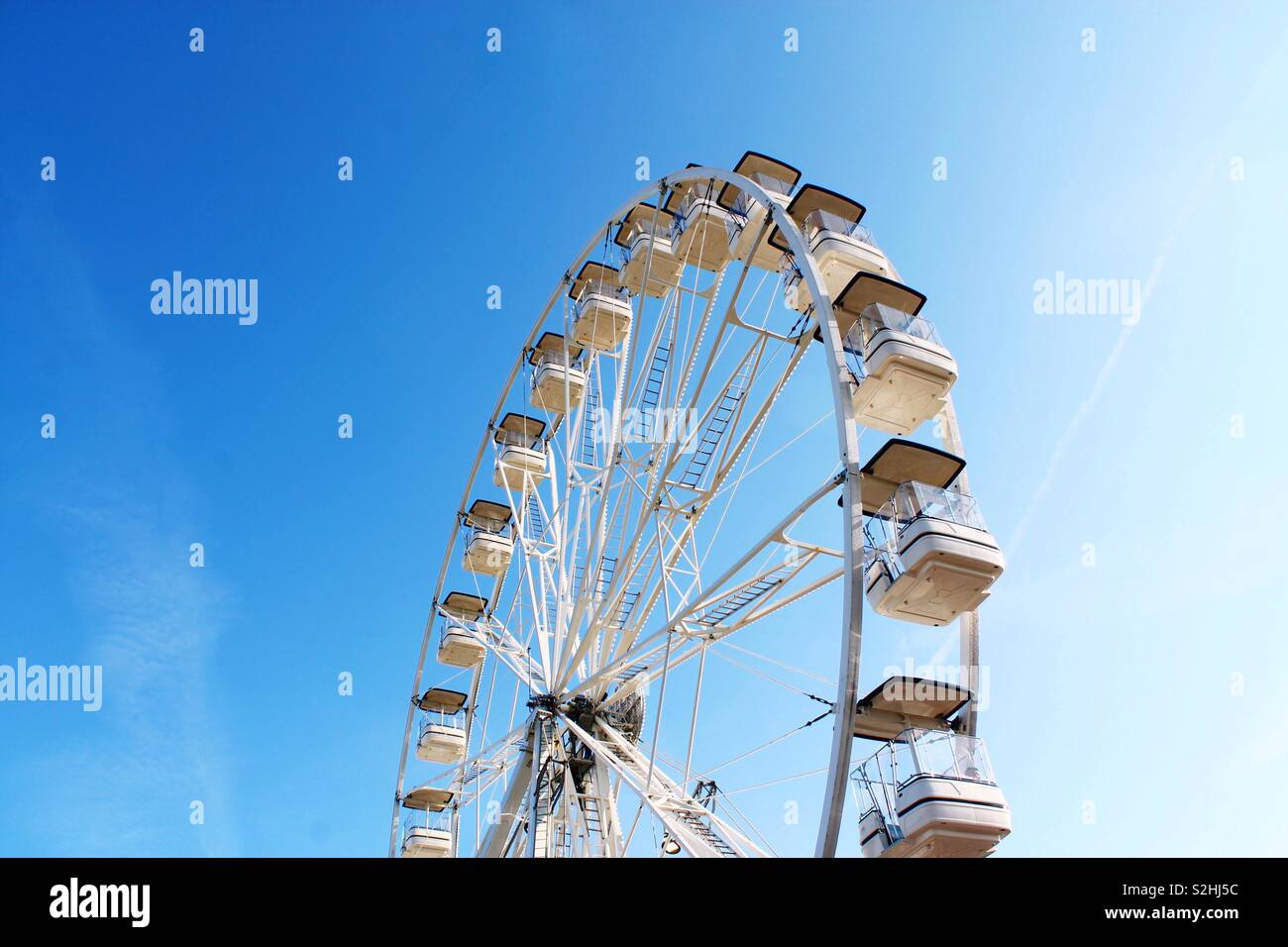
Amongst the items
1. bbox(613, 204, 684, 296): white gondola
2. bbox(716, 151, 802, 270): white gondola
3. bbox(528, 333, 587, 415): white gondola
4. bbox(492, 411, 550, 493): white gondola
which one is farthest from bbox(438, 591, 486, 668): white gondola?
bbox(716, 151, 802, 270): white gondola

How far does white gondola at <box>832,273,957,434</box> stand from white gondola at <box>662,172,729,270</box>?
4.49 metres

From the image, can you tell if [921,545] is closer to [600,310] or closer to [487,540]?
[600,310]

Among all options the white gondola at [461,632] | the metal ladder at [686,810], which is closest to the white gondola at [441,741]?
the white gondola at [461,632]

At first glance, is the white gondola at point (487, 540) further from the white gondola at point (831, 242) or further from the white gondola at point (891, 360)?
the white gondola at point (891, 360)

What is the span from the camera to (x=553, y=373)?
2325 cm

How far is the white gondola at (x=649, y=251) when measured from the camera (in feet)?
61.1

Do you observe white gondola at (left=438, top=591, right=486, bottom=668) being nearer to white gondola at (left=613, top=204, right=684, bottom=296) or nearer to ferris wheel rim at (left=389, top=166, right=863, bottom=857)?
ferris wheel rim at (left=389, top=166, right=863, bottom=857)

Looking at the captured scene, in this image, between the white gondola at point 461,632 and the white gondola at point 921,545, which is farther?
the white gondola at point 461,632

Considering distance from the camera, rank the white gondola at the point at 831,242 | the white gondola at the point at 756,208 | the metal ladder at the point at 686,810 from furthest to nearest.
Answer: the white gondola at the point at 756,208
the white gondola at the point at 831,242
the metal ladder at the point at 686,810

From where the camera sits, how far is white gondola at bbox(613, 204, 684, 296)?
18.6m

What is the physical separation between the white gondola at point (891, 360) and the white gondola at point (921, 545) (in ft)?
2.57
